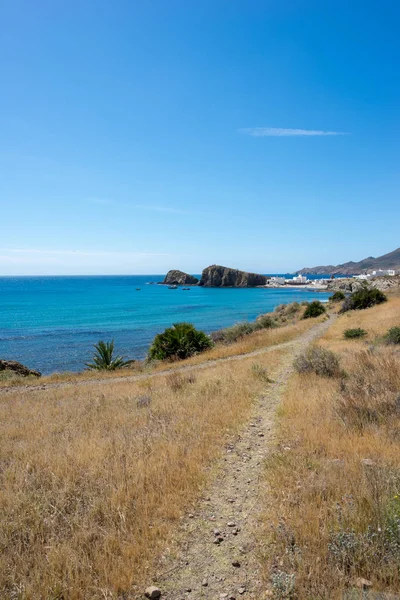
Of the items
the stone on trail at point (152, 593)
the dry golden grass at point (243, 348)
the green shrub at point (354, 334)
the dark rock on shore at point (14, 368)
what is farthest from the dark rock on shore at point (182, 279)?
the stone on trail at point (152, 593)

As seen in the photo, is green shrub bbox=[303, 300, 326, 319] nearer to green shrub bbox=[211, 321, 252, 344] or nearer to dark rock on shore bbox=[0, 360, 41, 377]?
green shrub bbox=[211, 321, 252, 344]

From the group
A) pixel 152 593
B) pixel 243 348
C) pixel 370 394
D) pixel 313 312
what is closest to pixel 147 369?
pixel 243 348

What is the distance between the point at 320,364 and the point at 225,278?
15825 cm

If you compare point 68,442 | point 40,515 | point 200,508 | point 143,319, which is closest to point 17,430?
point 68,442

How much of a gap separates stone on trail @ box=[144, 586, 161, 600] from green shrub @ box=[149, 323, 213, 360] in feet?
60.0

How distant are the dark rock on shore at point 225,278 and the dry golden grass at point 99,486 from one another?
522 ft

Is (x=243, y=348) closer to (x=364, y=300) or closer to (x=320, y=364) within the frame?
(x=320, y=364)

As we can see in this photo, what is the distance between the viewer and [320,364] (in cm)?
1066

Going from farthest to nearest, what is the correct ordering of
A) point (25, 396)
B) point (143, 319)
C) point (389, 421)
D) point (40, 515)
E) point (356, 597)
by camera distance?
1. point (143, 319)
2. point (25, 396)
3. point (389, 421)
4. point (40, 515)
5. point (356, 597)

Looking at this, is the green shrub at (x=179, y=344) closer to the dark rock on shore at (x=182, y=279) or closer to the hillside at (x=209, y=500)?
the hillside at (x=209, y=500)

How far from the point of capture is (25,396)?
13.0 meters

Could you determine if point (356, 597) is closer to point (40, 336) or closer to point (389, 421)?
point (389, 421)

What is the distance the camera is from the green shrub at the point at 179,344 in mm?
21922

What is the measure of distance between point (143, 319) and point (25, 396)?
41.6 m
